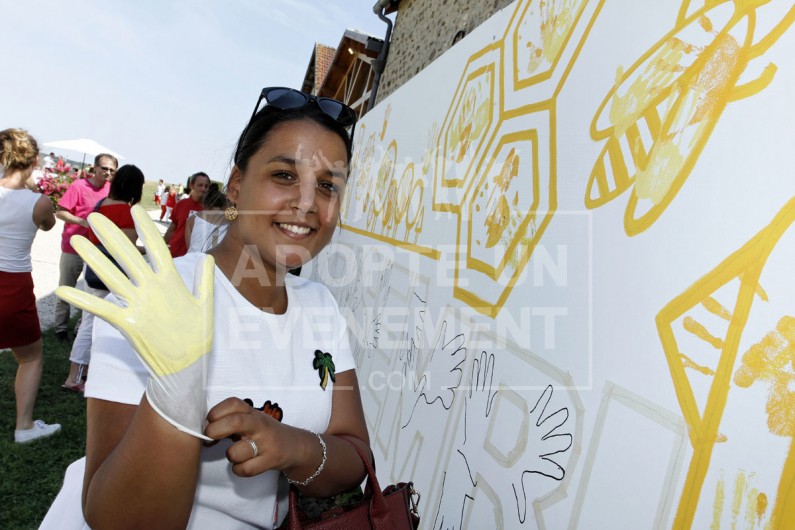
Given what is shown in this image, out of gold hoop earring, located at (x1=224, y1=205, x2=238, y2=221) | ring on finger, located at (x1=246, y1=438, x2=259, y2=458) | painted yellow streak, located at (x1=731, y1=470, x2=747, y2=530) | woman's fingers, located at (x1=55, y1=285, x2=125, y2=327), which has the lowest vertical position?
ring on finger, located at (x1=246, y1=438, x2=259, y2=458)

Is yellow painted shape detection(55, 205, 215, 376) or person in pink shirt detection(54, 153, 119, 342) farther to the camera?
person in pink shirt detection(54, 153, 119, 342)

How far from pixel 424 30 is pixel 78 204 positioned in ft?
12.6

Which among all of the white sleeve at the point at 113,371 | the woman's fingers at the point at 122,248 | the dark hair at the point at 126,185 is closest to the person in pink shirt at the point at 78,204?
the dark hair at the point at 126,185

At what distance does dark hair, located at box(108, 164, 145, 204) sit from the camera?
372 cm

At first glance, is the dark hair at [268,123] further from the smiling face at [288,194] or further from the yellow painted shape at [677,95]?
the yellow painted shape at [677,95]

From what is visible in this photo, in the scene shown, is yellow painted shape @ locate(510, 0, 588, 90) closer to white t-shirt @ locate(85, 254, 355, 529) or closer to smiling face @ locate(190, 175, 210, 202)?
white t-shirt @ locate(85, 254, 355, 529)

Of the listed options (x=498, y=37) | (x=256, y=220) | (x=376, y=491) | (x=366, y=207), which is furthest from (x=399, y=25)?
(x=376, y=491)

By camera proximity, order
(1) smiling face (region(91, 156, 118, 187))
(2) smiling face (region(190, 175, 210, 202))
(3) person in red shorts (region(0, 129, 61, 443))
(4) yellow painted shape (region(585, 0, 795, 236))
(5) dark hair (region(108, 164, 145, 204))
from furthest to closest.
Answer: (2) smiling face (region(190, 175, 210, 202)), (1) smiling face (region(91, 156, 118, 187)), (5) dark hair (region(108, 164, 145, 204)), (3) person in red shorts (region(0, 129, 61, 443)), (4) yellow painted shape (region(585, 0, 795, 236))

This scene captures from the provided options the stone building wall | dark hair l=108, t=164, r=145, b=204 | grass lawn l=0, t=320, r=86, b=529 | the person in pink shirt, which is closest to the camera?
grass lawn l=0, t=320, r=86, b=529

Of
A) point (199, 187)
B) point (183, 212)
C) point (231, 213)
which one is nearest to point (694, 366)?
point (231, 213)

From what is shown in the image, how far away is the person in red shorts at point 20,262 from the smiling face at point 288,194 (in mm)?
2402

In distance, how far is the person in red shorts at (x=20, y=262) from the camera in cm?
299

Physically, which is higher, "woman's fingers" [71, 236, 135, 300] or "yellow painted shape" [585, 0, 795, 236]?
"yellow painted shape" [585, 0, 795, 236]

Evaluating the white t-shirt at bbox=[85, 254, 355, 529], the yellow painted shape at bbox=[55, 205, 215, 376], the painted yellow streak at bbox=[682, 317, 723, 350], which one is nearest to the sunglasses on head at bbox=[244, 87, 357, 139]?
the white t-shirt at bbox=[85, 254, 355, 529]
